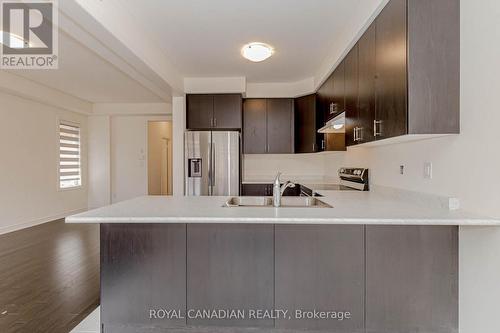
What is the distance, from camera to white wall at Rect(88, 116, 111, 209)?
6.89 meters

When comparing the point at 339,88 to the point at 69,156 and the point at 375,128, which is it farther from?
the point at 69,156

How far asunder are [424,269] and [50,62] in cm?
489

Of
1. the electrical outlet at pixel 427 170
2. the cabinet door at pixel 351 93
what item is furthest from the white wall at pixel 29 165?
the electrical outlet at pixel 427 170

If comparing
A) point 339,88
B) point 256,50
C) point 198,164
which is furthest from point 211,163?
point 339,88

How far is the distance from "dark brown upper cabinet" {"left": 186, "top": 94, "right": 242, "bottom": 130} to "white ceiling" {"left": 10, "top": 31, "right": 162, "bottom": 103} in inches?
45.5

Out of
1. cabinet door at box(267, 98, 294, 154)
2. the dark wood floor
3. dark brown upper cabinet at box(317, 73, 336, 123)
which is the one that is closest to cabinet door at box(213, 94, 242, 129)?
cabinet door at box(267, 98, 294, 154)

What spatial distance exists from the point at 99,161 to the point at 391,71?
666cm

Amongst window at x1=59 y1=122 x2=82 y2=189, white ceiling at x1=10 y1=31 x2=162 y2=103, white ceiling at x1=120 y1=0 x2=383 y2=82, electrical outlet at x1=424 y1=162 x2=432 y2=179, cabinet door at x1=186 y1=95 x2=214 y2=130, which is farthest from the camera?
window at x1=59 y1=122 x2=82 y2=189

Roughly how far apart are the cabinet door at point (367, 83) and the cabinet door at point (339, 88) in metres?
0.50

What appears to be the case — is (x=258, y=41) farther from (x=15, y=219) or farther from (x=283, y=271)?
(x=15, y=219)

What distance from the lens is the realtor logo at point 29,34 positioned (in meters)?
2.31

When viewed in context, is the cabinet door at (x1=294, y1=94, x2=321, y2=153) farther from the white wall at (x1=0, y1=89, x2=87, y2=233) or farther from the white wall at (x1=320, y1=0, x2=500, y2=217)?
the white wall at (x1=0, y1=89, x2=87, y2=233)

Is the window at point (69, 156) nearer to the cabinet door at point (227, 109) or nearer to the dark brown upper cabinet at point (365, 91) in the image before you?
the cabinet door at point (227, 109)

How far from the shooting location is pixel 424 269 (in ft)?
6.03
